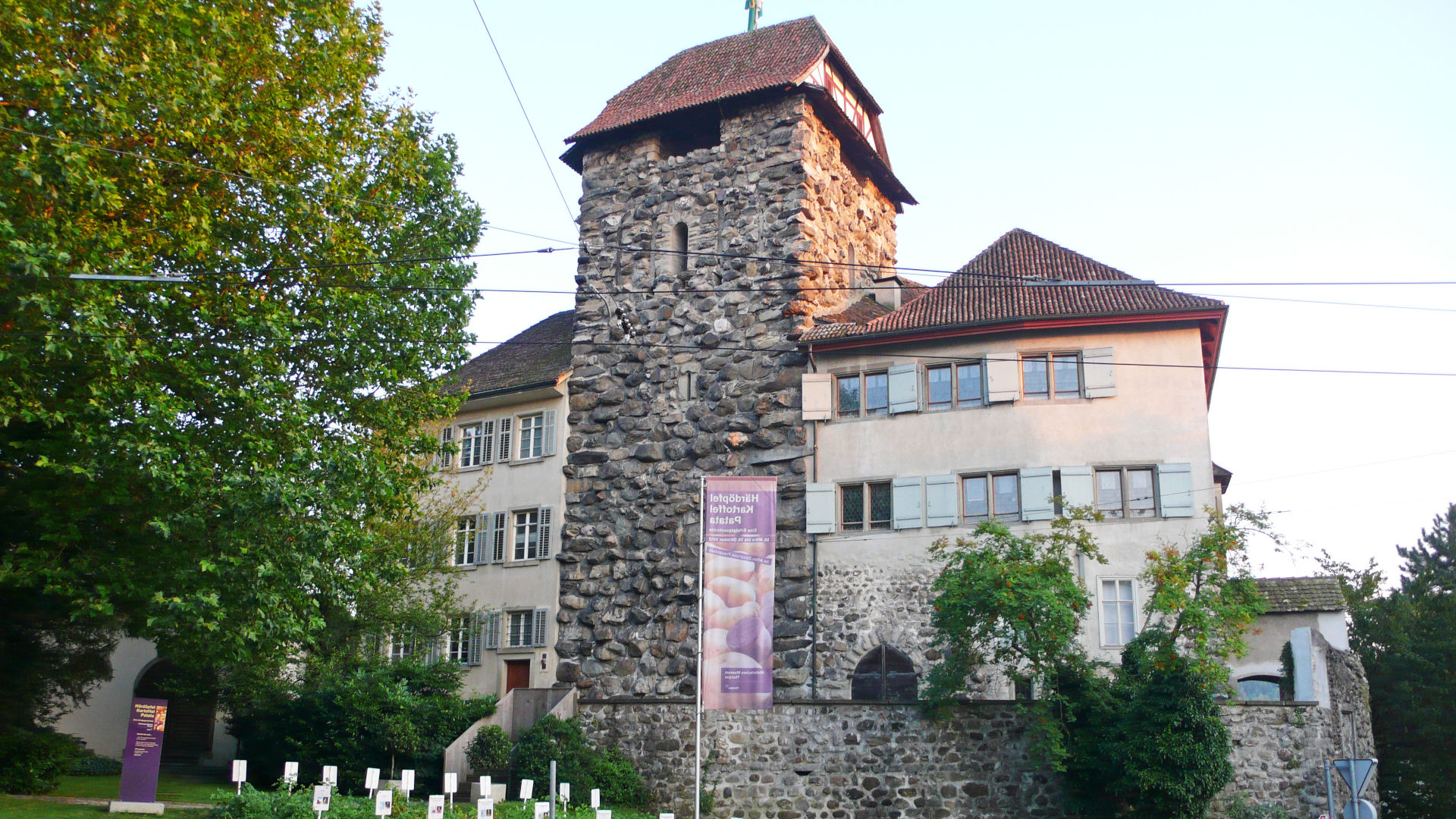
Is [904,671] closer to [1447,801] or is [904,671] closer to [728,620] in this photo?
[728,620]

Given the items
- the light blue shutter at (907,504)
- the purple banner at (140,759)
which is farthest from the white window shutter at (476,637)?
the purple banner at (140,759)

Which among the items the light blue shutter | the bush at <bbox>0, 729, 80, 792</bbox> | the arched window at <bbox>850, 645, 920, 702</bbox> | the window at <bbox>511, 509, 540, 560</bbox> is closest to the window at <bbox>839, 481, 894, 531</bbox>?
the light blue shutter

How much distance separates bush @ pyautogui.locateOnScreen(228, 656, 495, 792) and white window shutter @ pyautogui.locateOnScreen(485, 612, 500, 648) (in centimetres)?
461

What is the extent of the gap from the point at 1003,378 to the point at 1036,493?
7.74 feet

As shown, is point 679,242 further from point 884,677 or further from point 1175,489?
point 1175,489

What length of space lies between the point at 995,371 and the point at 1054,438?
5.72 feet

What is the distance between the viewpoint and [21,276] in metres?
15.0

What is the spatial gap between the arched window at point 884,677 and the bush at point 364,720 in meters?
7.34

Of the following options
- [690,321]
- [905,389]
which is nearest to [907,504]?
[905,389]

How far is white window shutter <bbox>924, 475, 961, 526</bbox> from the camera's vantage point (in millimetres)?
24016

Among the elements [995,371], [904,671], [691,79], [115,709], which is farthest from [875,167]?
[115,709]

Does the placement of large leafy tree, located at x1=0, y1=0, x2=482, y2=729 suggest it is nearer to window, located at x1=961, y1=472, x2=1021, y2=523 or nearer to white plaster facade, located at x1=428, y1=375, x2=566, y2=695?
window, located at x1=961, y1=472, x2=1021, y2=523

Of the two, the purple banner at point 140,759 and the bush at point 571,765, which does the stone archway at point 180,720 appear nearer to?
the bush at point 571,765

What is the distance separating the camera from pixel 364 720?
25.0 metres
